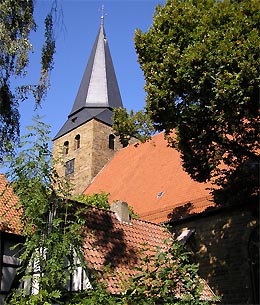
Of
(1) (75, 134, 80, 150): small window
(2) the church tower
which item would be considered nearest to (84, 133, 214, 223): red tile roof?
(2) the church tower

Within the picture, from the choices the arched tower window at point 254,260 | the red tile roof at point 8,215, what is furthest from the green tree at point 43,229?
the arched tower window at point 254,260

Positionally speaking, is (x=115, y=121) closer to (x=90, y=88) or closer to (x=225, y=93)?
(x=225, y=93)

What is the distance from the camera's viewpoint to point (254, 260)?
12.9 metres

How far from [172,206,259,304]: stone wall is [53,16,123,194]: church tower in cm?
1159

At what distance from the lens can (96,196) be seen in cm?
1759

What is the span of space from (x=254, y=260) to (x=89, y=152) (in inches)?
583

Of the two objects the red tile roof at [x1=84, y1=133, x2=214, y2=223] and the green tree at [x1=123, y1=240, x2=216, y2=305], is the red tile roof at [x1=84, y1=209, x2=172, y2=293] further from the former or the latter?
the red tile roof at [x1=84, y1=133, x2=214, y2=223]

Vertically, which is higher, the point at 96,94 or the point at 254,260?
the point at 96,94

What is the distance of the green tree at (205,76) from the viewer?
8.71m

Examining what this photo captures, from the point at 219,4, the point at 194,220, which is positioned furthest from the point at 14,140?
the point at 194,220

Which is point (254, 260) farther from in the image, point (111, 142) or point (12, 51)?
point (111, 142)

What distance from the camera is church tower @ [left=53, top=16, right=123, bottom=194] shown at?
26.0 meters

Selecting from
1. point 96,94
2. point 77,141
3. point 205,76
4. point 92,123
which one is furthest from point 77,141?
point 205,76

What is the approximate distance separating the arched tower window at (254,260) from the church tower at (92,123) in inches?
512
